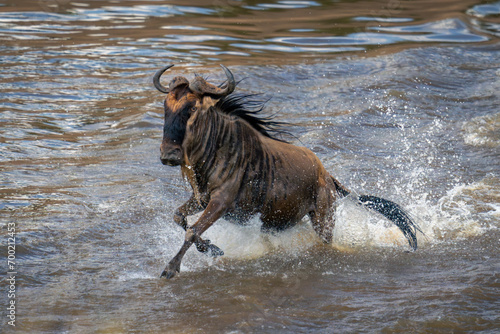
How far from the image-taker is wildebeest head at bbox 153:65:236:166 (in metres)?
5.09

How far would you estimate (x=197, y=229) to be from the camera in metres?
5.26

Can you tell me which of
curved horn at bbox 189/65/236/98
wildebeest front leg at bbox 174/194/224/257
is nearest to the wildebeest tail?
wildebeest front leg at bbox 174/194/224/257

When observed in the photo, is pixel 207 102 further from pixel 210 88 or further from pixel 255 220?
pixel 255 220

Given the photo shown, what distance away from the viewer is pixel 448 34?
18.1 m

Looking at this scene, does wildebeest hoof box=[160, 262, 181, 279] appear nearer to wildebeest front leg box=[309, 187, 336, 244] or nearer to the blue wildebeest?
the blue wildebeest

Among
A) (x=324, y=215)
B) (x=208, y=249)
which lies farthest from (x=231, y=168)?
(x=324, y=215)

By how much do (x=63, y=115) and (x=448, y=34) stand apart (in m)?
11.2

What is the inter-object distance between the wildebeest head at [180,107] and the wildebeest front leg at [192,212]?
68cm

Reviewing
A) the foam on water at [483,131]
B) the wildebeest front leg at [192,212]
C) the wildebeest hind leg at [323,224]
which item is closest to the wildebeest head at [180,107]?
the wildebeest front leg at [192,212]

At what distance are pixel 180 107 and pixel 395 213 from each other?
8.09 feet

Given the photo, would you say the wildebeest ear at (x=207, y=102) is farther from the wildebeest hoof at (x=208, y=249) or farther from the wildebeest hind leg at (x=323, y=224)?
the wildebeest hind leg at (x=323, y=224)

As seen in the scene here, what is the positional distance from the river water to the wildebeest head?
3.65 ft

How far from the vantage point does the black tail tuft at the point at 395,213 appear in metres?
6.31

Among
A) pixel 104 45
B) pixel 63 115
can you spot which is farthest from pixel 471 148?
pixel 104 45
